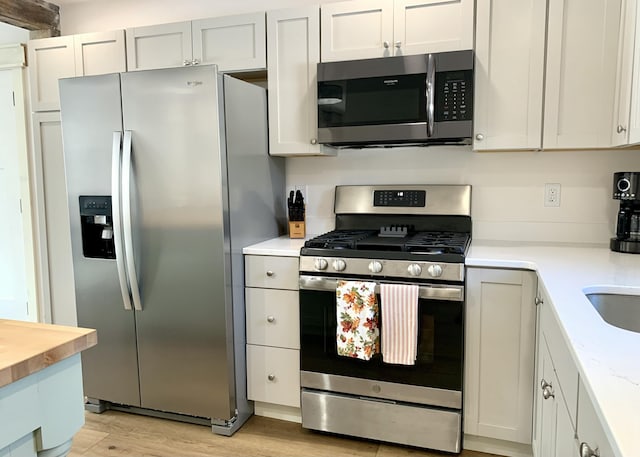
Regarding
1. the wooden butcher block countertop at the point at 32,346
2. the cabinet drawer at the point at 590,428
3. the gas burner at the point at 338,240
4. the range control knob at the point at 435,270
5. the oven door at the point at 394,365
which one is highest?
the gas burner at the point at 338,240

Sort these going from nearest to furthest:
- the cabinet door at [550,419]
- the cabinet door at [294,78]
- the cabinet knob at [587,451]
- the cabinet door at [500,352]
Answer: the cabinet knob at [587,451]
the cabinet door at [550,419]
the cabinet door at [500,352]
the cabinet door at [294,78]

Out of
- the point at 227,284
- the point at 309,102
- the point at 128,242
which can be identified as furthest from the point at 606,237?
the point at 128,242

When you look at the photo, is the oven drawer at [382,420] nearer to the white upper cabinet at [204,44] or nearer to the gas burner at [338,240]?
the gas burner at [338,240]

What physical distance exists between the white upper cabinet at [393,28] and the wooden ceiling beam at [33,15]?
6.48 feet

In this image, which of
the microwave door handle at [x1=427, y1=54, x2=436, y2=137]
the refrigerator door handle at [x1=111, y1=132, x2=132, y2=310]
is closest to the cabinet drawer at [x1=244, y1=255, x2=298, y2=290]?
the refrigerator door handle at [x1=111, y1=132, x2=132, y2=310]

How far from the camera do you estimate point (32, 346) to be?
103 centimetres

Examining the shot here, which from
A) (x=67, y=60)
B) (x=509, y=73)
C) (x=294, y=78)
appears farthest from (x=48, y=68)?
(x=509, y=73)

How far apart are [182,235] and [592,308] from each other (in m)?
1.76

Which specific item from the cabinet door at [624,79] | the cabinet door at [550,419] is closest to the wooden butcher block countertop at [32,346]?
the cabinet door at [550,419]

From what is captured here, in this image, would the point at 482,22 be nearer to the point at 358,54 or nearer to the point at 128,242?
A: the point at 358,54

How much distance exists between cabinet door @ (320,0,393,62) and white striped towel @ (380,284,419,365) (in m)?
1.17

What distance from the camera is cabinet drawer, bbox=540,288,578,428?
3.73ft

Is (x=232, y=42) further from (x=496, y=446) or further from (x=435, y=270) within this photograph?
(x=496, y=446)

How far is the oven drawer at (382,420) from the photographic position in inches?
86.1
